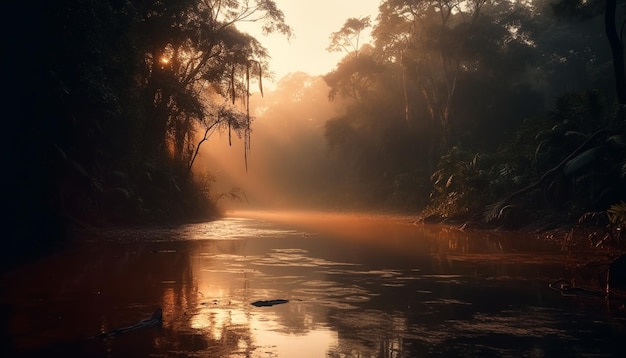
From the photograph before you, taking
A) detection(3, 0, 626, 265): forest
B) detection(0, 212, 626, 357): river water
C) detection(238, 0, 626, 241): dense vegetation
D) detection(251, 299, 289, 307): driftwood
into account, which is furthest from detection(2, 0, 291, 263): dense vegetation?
detection(238, 0, 626, 241): dense vegetation

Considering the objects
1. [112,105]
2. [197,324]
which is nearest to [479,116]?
[112,105]

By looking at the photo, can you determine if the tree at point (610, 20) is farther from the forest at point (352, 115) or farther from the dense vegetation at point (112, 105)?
the dense vegetation at point (112, 105)

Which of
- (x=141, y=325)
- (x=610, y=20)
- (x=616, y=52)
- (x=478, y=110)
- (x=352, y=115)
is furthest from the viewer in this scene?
(x=352, y=115)

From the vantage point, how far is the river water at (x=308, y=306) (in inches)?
243

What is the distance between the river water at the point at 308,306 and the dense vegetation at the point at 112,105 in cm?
253

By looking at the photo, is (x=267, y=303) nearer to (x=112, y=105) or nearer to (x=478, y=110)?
(x=112, y=105)

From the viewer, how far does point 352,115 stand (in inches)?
2111

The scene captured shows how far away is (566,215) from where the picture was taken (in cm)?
2114

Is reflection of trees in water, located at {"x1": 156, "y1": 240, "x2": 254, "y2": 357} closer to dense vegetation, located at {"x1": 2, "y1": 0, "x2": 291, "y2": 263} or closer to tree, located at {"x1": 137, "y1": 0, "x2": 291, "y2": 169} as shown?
dense vegetation, located at {"x1": 2, "y1": 0, "x2": 291, "y2": 263}

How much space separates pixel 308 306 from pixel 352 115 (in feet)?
151

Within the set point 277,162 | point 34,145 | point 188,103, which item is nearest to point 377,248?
point 34,145

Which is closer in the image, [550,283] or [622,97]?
[550,283]

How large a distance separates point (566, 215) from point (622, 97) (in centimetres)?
454

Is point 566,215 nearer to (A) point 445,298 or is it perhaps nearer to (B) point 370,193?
(A) point 445,298
